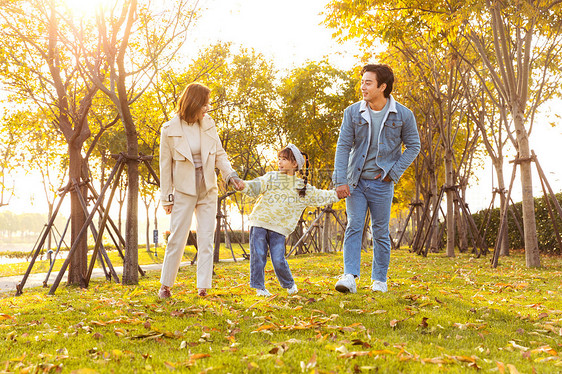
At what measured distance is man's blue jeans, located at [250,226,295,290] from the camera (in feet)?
16.8

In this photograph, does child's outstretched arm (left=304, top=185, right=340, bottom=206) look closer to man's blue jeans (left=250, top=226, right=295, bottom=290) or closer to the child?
the child

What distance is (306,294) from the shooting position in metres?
4.91

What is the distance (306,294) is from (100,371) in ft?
9.28

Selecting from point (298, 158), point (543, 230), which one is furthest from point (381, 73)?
point (543, 230)

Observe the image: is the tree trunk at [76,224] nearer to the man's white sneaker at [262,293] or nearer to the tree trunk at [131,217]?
the tree trunk at [131,217]

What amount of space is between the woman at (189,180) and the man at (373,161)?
1.22 meters

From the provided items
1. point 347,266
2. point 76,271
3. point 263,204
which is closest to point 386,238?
point 347,266

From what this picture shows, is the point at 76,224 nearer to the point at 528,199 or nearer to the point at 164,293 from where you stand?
the point at 164,293

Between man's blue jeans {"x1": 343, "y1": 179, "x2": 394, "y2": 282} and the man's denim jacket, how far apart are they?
0.42 ft

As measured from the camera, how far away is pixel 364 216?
4.94 m

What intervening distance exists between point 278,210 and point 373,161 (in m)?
1.20

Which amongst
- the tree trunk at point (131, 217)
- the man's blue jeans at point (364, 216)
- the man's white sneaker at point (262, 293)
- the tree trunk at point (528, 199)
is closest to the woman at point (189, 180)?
the man's white sneaker at point (262, 293)

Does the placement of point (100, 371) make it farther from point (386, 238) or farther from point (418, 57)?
point (418, 57)

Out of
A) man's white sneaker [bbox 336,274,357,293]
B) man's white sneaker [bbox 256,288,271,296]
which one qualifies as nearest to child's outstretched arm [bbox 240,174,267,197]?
man's white sneaker [bbox 256,288,271,296]
